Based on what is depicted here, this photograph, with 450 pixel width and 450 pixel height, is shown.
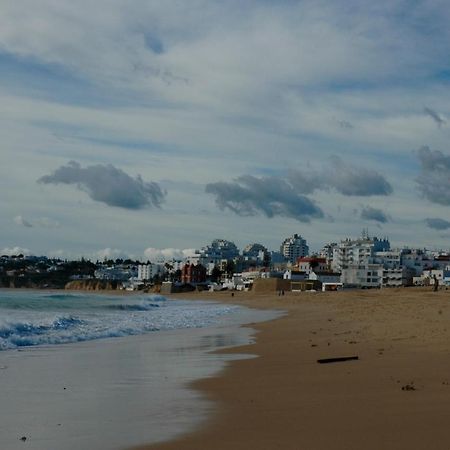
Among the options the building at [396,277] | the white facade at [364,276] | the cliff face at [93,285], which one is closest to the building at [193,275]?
the cliff face at [93,285]

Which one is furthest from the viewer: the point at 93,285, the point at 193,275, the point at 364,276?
the point at 93,285

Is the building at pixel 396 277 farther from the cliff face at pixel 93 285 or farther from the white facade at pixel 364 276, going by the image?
the cliff face at pixel 93 285

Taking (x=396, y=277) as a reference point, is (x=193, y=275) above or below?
below

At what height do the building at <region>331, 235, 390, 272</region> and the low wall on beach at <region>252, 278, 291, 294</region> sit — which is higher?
the building at <region>331, 235, 390, 272</region>

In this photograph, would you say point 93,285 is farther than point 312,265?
Yes

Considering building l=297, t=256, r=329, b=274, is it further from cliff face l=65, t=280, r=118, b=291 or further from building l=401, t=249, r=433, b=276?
cliff face l=65, t=280, r=118, b=291

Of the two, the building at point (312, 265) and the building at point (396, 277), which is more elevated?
the building at point (312, 265)

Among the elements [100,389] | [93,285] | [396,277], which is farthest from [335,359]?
[93,285]

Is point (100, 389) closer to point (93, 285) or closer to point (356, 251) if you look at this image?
point (356, 251)

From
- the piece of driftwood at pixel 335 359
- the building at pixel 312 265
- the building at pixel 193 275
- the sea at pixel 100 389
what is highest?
the building at pixel 312 265

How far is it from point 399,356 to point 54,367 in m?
6.03

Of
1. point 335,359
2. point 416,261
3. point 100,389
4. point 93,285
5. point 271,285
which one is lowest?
point 93,285

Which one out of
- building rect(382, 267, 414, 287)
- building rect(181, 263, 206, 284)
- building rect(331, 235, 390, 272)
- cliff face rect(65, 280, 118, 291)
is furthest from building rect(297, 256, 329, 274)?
cliff face rect(65, 280, 118, 291)

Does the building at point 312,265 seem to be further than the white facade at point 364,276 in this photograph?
Yes
